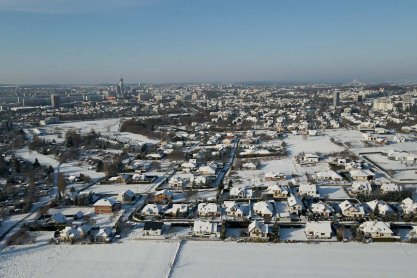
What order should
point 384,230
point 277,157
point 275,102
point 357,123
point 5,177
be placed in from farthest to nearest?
1. point 275,102
2. point 357,123
3. point 277,157
4. point 5,177
5. point 384,230

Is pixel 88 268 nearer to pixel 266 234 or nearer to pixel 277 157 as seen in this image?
pixel 266 234

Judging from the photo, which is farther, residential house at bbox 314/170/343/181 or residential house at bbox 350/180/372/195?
residential house at bbox 314/170/343/181

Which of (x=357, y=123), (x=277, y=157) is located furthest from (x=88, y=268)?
(x=357, y=123)

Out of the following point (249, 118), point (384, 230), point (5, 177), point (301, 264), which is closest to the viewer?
point (301, 264)

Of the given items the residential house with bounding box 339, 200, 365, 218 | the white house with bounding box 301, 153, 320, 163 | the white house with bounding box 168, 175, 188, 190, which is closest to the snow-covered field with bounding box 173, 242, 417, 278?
the residential house with bounding box 339, 200, 365, 218

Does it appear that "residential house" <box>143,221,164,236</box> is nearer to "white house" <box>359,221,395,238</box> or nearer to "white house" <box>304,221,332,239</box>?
"white house" <box>304,221,332,239</box>

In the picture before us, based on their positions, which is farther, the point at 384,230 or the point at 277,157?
the point at 277,157
